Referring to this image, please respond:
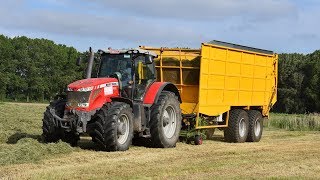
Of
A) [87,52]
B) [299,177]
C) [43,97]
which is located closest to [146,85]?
[87,52]

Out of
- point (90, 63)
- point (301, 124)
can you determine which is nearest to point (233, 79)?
point (90, 63)

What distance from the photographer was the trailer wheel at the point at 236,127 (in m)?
16.2

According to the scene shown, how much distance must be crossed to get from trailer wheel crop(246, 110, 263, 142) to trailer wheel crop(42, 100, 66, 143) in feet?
24.2

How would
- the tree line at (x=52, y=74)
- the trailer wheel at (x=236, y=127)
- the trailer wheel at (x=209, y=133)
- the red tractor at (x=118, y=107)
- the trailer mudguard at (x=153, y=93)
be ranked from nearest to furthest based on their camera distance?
the red tractor at (x=118, y=107)
the trailer mudguard at (x=153, y=93)
the trailer wheel at (x=236, y=127)
the trailer wheel at (x=209, y=133)
the tree line at (x=52, y=74)

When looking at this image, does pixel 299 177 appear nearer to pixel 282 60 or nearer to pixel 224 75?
pixel 224 75

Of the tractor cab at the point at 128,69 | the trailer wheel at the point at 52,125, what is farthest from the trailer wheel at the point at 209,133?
the trailer wheel at the point at 52,125

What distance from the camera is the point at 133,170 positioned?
8.96 meters

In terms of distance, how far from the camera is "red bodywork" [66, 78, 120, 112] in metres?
11.4

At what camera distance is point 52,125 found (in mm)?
11438

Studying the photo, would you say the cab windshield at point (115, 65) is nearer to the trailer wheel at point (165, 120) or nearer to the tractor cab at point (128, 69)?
the tractor cab at point (128, 69)

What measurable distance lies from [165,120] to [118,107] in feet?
6.69

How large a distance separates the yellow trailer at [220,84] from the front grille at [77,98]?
3.80 metres

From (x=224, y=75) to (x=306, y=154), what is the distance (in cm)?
403

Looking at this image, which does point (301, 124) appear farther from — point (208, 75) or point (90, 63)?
point (90, 63)
